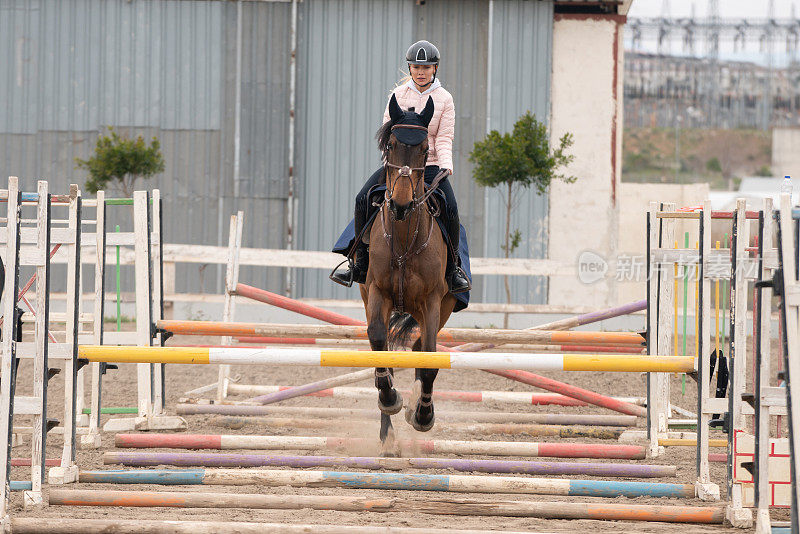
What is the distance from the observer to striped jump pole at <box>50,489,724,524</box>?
4723 millimetres

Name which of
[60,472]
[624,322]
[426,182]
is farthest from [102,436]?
[624,322]

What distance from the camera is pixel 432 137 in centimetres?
639

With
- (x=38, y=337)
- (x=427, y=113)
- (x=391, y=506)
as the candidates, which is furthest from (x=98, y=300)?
(x=391, y=506)

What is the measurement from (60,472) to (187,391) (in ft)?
15.7

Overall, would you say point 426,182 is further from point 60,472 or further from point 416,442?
point 60,472

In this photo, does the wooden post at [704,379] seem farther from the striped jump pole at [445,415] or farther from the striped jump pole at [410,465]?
the striped jump pole at [445,415]

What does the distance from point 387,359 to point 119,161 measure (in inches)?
551

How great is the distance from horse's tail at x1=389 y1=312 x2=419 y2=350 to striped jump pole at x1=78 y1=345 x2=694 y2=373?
186cm

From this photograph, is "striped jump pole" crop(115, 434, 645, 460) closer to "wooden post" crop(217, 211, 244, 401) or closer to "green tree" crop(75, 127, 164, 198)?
"wooden post" crop(217, 211, 244, 401)

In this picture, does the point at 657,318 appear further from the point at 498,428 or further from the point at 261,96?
the point at 261,96

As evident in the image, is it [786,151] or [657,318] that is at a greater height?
[786,151]

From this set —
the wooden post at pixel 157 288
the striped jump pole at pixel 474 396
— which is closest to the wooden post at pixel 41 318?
the wooden post at pixel 157 288

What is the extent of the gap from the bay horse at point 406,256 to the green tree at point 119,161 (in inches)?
476

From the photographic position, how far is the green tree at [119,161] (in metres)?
17.3
